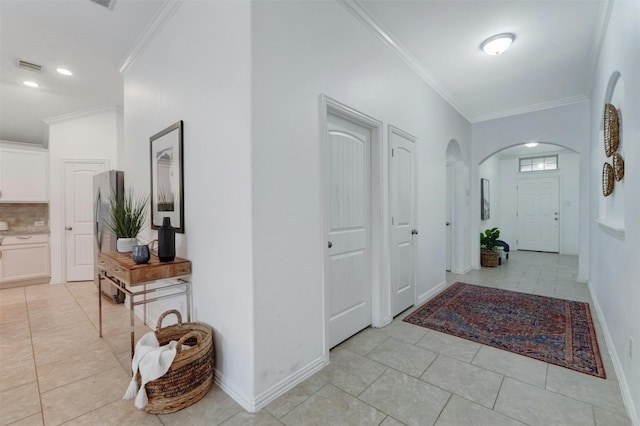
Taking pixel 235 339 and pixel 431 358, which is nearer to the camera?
pixel 235 339

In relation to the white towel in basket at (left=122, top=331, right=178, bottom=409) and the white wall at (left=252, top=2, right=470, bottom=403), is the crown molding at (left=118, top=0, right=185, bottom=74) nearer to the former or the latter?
the white wall at (left=252, top=2, right=470, bottom=403)

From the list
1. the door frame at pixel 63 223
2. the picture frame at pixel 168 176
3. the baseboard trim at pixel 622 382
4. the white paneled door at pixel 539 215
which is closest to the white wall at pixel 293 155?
the picture frame at pixel 168 176

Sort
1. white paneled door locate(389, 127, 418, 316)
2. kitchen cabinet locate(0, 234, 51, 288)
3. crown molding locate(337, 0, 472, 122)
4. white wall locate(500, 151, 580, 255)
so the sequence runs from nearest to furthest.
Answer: crown molding locate(337, 0, 472, 122) < white paneled door locate(389, 127, 418, 316) < kitchen cabinet locate(0, 234, 51, 288) < white wall locate(500, 151, 580, 255)

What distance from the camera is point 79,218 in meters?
4.80

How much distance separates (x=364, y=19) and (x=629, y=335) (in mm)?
3029

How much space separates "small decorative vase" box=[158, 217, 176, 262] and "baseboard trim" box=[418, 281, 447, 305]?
2819 mm

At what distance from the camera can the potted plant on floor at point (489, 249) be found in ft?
18.2

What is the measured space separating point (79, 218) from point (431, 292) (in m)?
5.73

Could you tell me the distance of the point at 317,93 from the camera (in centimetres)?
210

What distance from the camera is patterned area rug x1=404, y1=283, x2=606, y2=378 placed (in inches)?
92.3

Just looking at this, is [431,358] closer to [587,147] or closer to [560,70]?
[560,70]

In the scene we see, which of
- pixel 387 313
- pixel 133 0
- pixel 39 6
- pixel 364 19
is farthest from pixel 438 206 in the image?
pixel 39 6

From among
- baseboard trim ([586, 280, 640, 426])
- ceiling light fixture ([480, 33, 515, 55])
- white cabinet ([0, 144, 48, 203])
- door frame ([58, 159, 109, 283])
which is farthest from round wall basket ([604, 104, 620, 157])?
white cabinet ([0, 144, 48, 203])

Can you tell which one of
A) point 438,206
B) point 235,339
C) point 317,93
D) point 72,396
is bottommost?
point 72,396
